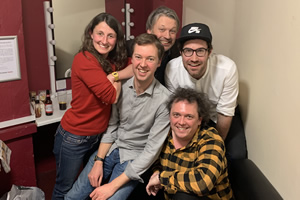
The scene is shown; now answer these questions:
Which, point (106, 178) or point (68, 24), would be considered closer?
point (106, 178)

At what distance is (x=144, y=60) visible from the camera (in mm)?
1655

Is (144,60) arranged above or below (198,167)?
above

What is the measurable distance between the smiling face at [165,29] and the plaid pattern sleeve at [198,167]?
0.64 metres

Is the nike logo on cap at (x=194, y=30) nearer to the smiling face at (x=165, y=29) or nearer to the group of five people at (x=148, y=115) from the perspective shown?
the group of five people at (x=148, y=115)

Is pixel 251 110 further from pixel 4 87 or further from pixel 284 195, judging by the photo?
pixel 4 87

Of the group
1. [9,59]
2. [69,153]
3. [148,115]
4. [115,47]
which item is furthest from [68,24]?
[148,115]

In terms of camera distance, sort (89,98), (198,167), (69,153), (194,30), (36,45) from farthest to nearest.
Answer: (36,45), (69,153), (89,98), (194,30), (198,167)

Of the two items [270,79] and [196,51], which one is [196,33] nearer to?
[196,51]

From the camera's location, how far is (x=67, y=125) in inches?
76.8

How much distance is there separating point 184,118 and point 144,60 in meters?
0.39

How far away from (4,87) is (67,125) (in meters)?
0.50

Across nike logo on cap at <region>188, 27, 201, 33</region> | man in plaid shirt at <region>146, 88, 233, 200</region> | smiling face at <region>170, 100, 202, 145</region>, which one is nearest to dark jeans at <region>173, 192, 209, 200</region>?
man in plaid shirt at <region>146, 88, 233, 200</region>

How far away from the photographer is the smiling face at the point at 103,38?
180 cm

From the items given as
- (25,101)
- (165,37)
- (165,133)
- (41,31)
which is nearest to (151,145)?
(165,133)
